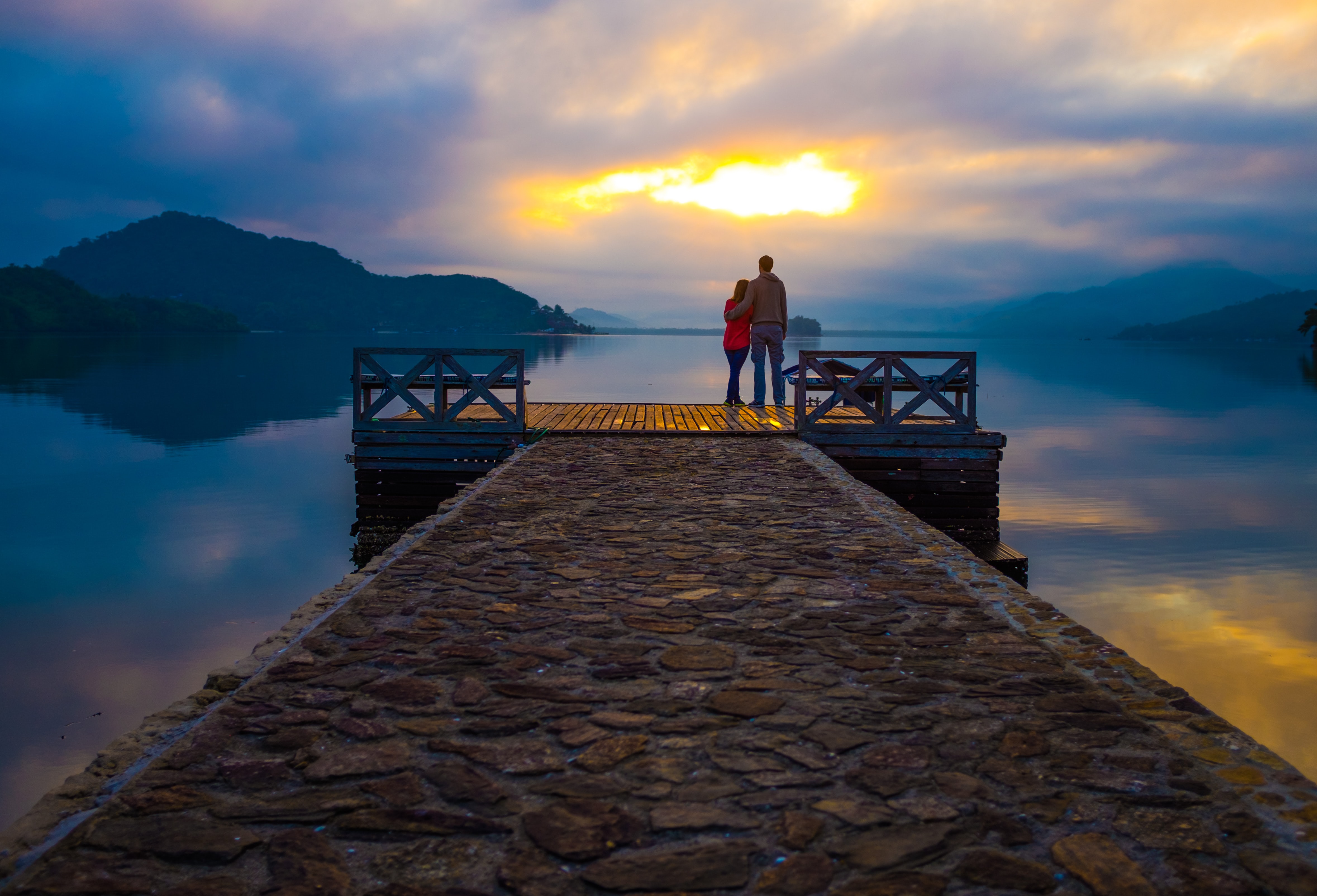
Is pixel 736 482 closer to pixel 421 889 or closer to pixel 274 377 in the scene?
pixel 421 889

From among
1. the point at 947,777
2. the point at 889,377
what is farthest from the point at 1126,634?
the point at 947,777

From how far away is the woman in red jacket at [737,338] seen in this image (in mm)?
15773

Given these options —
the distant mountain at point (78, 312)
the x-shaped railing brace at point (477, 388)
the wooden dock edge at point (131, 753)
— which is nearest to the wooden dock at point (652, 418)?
the x-shaped railing brace at point (477, 388)

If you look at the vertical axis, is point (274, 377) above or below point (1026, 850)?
above

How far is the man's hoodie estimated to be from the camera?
49.2 ft

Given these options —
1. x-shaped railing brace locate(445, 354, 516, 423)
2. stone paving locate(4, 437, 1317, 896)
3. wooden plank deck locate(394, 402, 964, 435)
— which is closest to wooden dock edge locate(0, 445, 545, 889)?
stone paving locate(4, 437, 1317, 896)

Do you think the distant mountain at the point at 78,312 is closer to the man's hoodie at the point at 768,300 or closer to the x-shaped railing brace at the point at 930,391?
the man's hoodie at the point at 768,300

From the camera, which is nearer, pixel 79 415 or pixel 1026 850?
pixel 1026 850

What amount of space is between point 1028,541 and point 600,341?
172411 millimetres

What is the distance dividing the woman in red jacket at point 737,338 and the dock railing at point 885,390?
276 cm

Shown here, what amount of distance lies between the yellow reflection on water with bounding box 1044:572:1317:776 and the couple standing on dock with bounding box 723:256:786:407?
239 inches

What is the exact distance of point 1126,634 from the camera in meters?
11.5

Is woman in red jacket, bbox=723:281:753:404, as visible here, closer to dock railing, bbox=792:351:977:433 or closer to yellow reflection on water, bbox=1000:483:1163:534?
dock railing, bbox=792:351:977:433

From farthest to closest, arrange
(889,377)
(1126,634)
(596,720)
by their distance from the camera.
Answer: (889,377) → (1126,634) → (596,720)
